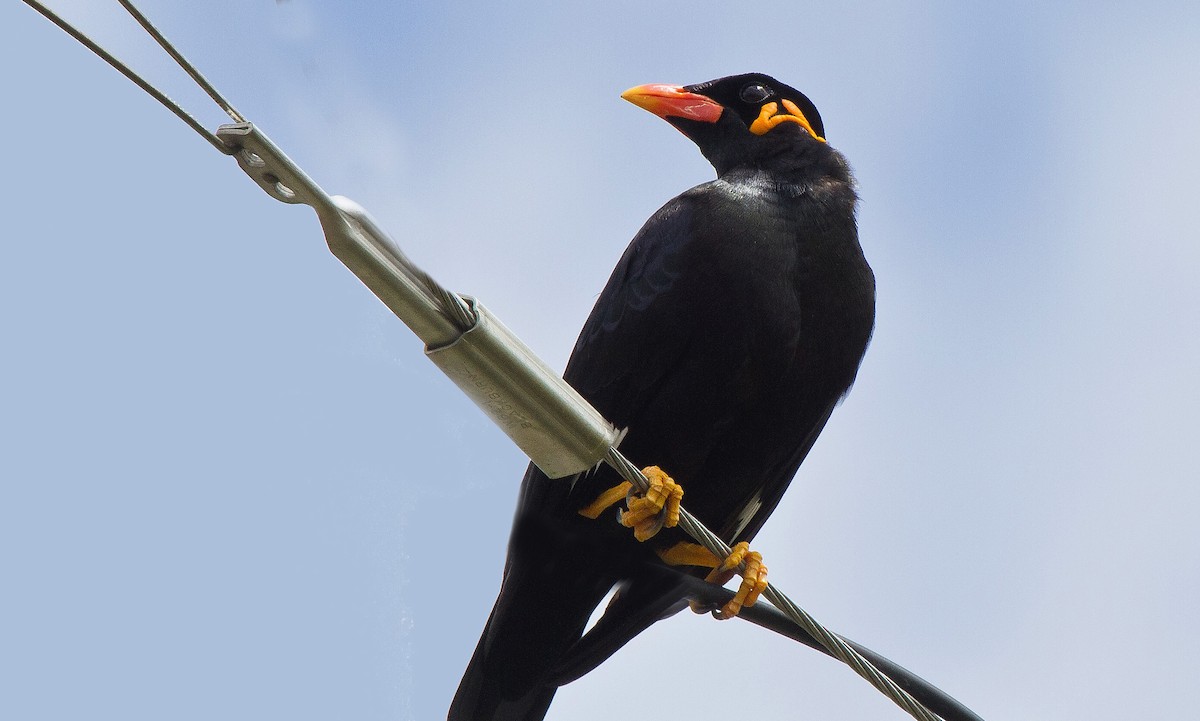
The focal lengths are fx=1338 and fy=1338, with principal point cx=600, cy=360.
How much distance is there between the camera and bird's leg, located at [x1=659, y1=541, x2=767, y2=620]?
3820mm

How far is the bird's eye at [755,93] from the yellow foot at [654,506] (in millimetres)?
2069

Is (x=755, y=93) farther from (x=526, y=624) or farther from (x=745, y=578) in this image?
(x=526, y=624)

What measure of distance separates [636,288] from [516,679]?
1306 millimetres

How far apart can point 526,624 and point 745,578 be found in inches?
31.1

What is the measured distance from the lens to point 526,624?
4.28 meters

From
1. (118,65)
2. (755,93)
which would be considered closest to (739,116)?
(755,93)

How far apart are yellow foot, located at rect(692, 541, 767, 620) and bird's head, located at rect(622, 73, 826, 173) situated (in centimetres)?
152

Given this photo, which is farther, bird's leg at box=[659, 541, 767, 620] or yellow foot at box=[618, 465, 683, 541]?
bird's leg at box=[659, 541, 767, 620]

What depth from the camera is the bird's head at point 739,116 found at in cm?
493

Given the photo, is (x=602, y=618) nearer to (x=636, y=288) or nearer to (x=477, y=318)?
(x=636, y=288)

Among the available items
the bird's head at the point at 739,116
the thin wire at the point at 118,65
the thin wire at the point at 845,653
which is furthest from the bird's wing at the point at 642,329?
the thin wire at the point at 118,65

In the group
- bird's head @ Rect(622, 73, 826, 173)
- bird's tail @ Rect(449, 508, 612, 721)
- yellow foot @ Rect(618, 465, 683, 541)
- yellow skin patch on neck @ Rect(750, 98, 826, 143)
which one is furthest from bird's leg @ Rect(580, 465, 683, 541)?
yellow skin patch on neck @ Rect(750, 98, 826, 143)

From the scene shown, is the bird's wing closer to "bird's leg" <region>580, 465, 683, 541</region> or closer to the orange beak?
"bird's leg" <region>580, 465, 683, 541</region>

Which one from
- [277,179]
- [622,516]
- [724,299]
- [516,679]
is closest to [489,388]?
[277,179]
